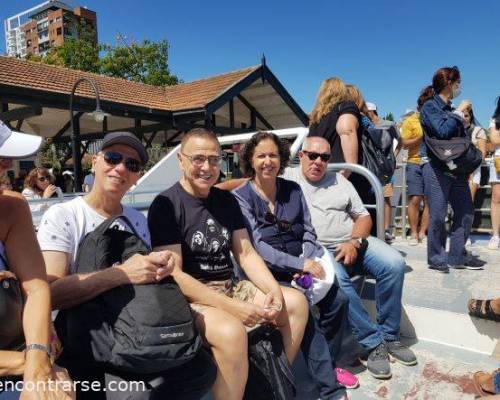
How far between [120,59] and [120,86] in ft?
58.8

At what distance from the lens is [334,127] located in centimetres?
319

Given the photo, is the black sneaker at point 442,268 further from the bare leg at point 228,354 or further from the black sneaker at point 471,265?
the bare leg at point 228,354

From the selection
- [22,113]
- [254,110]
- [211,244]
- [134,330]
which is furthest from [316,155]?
[254,110]

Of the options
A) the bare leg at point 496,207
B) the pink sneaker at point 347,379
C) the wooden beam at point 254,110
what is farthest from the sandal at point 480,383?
the wooden beam at point 254,110

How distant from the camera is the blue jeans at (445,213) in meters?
3.61

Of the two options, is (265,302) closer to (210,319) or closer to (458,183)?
(210,319)

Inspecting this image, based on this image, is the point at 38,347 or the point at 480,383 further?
the point at 480,383

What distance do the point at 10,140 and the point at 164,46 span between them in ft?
98.7

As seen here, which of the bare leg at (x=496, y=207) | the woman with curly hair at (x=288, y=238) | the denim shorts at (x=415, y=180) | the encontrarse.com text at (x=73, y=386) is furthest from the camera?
the denim shorts at (x=415, y=180)

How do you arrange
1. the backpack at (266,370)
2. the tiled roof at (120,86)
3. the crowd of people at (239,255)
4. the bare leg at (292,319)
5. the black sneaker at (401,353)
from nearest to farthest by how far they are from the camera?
the crowd of people at (239,255) → the backpack at (266,370) → the bare leg at (292,319) → the black sneaker at (401,353) → the tiled roof at (120,86)

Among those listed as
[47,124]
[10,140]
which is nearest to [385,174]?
[10,140]

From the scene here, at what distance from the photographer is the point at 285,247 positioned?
8.27 ft

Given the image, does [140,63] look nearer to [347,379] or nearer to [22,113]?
[22,113]

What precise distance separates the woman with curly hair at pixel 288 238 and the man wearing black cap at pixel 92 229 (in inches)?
30.8
